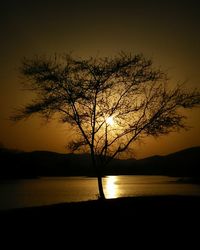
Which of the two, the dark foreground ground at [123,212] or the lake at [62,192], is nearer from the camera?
A: the dark foreground ground at [123,212]

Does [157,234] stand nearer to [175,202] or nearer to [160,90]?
[175,202]

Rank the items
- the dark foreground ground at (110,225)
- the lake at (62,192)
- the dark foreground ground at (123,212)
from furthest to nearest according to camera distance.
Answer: the lake at (62,192) → the dark foreground ground at (123,212) → the dark foreground ground at (110,225)

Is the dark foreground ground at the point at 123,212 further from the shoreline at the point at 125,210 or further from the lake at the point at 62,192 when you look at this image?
the lake at the point at 62,192

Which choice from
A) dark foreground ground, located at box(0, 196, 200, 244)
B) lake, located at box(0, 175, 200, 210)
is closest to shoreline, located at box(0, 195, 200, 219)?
dark foreground ground, located at box(0, 196, 200, 244)

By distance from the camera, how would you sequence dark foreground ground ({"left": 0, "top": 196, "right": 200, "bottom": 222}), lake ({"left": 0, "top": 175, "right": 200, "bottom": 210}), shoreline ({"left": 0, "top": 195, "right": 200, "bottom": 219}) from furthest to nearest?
lake ({"left": 0, "top": 175, "right": 200, "bottom": 210}) → shoreline ({"left": 0, "top": 195, "right": 200, "bottom": 219}) → dark foreground ground ({"left": 0, "top": 196, "right": 200, "bottom": 222})

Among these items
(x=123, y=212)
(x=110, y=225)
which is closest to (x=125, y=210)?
(x=123, y=212)

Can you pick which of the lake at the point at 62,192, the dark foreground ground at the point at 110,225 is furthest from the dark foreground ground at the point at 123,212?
the lake at the point at 62,192

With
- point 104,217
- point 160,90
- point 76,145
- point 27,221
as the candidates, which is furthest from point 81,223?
point 160,90

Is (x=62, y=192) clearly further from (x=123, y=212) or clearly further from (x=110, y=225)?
(x=110, y=225)

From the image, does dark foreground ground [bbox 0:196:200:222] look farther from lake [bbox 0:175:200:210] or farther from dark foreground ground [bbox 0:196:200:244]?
lake [bbox 0:175:200:210]

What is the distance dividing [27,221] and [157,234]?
5.15m

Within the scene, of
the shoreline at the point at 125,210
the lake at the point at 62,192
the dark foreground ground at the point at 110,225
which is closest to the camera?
the dark foreground ground at the point at 110,225

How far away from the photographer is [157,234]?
1284 centimetres

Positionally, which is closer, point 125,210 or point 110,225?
point 110,225
